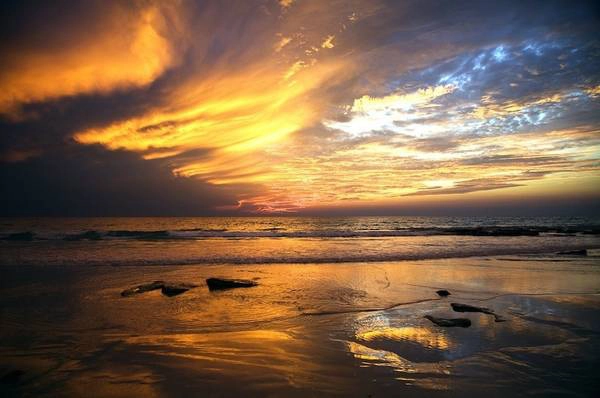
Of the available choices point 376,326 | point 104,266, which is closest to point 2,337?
point 376,326

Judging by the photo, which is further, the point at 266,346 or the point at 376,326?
the point at 376,326

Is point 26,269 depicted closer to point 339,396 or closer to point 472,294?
point 339,396

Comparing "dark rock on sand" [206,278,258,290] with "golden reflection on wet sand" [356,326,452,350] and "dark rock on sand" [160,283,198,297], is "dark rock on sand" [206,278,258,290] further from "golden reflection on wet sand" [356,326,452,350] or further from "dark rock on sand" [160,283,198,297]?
"golden reflection on wet sand" [356,326,452,350]

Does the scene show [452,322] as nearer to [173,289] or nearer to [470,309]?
[470,309]

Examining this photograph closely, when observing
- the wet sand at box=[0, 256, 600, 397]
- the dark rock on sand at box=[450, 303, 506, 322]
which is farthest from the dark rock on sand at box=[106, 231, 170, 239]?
the dark rock on sand at box=[450, 303, 506, 322]

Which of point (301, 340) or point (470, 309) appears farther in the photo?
point (470, 309)

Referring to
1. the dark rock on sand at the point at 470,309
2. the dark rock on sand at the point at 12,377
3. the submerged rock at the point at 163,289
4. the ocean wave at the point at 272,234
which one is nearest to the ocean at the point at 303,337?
the dark rock on sand at the point at 12,377

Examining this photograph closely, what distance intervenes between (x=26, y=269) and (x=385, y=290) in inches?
578

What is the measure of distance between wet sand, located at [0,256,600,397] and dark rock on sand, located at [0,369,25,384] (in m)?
0.02

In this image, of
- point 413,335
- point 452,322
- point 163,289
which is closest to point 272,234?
point 163,289

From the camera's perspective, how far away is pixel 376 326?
6.64 m

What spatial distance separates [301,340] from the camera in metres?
5.90

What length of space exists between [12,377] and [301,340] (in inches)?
157

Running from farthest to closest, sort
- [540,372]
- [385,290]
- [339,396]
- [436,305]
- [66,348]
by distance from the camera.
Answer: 1. [385,290]
2. [436,305]
3. [66,348]
4. [540,372]
5. [339,396]
